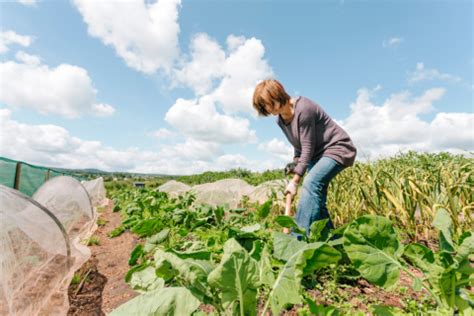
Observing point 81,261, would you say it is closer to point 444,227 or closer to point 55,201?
point 55,201

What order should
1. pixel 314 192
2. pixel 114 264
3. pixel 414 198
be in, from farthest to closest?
pixel 114 264
pixel 414 198
pixel 314 192

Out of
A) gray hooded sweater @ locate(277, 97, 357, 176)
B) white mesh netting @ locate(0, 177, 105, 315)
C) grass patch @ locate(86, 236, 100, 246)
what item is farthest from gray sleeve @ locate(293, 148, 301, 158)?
grass patch @ locate(86, 236, 100, 246)

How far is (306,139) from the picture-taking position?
226 centimetres

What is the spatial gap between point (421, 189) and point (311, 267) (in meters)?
2.18

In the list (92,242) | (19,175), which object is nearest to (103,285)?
(92,242)

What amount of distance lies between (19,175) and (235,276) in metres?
6.22

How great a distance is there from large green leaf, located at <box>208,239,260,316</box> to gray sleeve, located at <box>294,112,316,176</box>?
4.93ft

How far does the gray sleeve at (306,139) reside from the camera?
223 centimetres

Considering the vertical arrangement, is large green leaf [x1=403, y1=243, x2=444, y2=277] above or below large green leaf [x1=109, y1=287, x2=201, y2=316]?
above

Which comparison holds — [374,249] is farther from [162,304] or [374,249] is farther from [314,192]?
[314,192]

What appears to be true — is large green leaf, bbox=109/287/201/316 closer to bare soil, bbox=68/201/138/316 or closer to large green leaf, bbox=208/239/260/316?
large green leaf, bbox=208/239/260/316

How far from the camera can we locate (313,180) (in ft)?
7.22

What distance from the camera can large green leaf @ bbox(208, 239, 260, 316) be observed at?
31.5 inches

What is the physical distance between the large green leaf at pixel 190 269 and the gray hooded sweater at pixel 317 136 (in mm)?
1554
